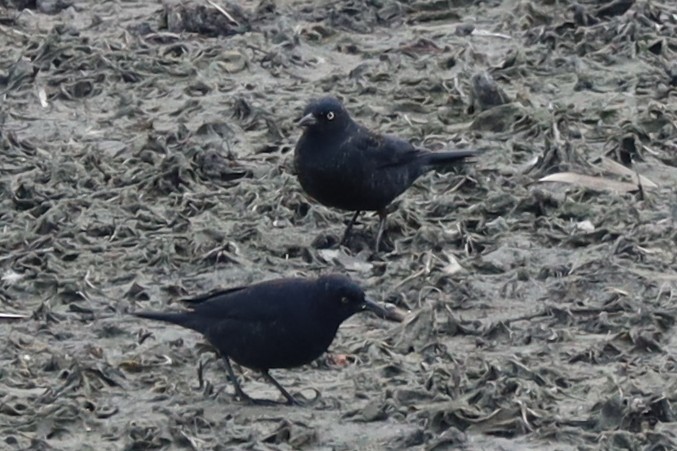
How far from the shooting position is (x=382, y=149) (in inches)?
396

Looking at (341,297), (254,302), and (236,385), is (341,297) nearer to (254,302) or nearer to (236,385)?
(254,302)

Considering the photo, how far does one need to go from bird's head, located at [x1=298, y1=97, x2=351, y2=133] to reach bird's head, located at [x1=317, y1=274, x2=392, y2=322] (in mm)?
2023

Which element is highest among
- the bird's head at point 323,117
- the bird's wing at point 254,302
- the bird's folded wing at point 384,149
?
the bird's wing at point 254,302

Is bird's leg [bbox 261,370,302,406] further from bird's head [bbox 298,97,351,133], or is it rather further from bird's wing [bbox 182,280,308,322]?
bird's head [bbox 298,97,351,133]

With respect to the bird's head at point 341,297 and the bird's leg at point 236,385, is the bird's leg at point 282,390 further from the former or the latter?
the bird's head at point 341,297

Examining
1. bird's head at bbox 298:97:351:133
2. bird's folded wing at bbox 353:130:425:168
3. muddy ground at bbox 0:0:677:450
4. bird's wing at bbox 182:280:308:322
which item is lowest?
muddy ground at bbox 0:0:677:450

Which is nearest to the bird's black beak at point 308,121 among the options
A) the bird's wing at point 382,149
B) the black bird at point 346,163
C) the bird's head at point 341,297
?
the black bird at point 346,163

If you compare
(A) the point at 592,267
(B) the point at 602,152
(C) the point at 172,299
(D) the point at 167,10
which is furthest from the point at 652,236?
(D) the point at 167,10

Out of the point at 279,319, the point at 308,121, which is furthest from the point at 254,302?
the point at 308,121

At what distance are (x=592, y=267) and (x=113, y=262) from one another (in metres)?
2.46

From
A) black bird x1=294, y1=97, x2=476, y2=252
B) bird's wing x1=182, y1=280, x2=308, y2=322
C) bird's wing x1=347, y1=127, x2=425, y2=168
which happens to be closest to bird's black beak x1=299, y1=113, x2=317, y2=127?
black bird x1=294, y1=97, x2=476, y2=252

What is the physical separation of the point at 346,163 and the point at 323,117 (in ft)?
0.89

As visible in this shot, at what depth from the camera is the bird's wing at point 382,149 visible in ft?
32.7

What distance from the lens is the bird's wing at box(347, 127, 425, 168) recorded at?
9977 mm
